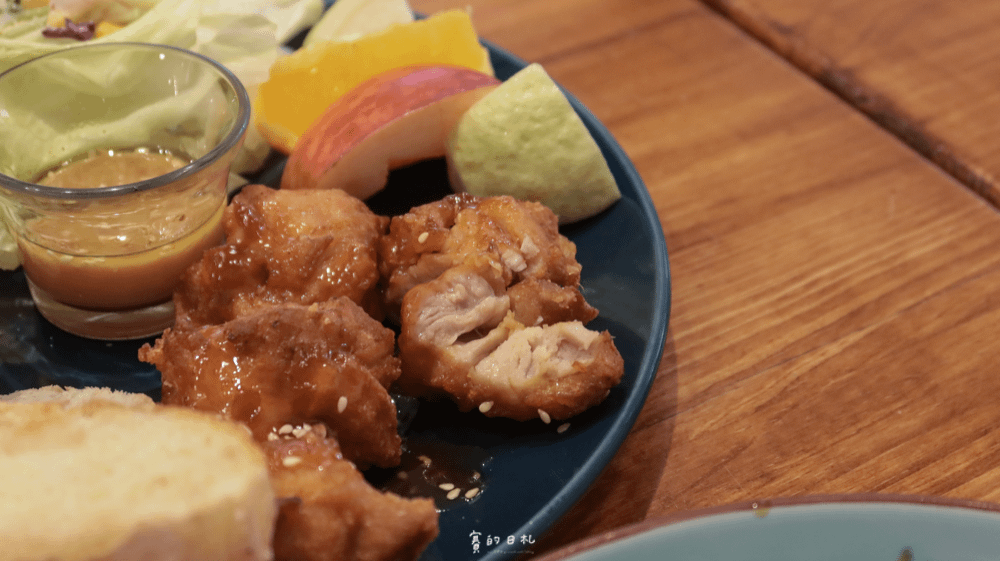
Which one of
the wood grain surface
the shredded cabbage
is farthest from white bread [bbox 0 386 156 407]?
the wood grain surface

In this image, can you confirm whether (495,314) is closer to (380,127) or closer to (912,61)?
(380,127)

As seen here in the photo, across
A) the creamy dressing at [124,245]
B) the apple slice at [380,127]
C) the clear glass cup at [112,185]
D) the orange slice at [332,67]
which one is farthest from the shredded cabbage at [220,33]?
the creamy dressing at [124,245]

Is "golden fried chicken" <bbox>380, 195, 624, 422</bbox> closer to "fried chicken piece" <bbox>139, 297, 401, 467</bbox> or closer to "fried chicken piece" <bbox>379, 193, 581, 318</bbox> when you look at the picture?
"fried chicken piece" <bbox>379, 193, 581, 318</bbox>

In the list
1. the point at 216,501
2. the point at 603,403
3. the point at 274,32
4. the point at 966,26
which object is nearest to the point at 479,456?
the point at 603,403

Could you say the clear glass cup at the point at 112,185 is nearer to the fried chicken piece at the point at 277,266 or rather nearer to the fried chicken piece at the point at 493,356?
the fried chicken piece at the point at 277,266

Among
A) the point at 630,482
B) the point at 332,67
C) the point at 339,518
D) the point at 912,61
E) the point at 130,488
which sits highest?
the point at 130,488

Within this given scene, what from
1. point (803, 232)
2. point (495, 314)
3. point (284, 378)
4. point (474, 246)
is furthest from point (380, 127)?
point (803, 232)
